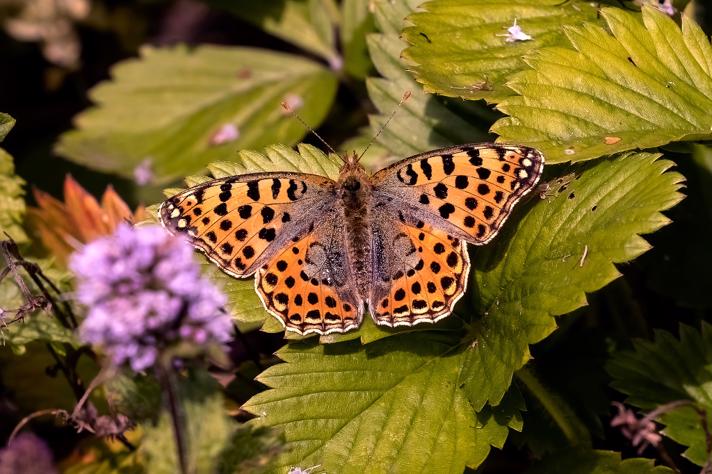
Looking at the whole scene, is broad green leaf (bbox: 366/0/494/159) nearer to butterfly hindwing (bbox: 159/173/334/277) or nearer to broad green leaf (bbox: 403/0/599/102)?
broad green leaf (bbox: 403/0/599/102)

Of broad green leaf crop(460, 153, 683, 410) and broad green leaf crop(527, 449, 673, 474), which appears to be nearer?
broad green leaf crop(460, 153, 683, 410)

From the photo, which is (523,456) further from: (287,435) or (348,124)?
(348,124)

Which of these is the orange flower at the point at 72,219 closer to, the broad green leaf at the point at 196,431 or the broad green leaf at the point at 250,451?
the broad green leaf at the point at 250,451

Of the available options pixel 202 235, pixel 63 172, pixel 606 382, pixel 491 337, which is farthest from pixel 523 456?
pixel 63 172

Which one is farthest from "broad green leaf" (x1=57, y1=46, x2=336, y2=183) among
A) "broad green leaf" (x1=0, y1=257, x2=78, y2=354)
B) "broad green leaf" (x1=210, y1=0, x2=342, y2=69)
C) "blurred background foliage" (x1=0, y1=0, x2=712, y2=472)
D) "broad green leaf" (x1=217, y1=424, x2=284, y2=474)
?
"broad green leaf" (x1=217, y1=424, x2=284, y2=474)

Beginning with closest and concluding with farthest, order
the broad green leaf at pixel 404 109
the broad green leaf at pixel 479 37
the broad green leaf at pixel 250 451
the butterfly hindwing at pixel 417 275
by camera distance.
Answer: the broad green leaf at pixel 250 451, the butterfly hindwing at pixel 417 275, the broad green leaf at pixel 479 37, the broad green leaf at pixel 404 109

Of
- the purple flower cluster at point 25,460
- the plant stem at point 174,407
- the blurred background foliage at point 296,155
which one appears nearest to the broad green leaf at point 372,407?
the blurred background foliage at point 296,155
